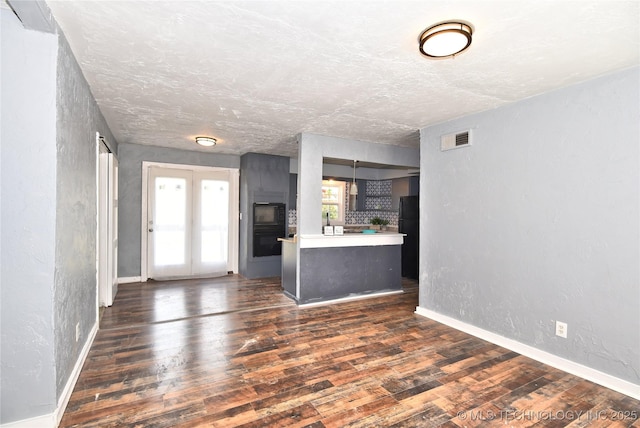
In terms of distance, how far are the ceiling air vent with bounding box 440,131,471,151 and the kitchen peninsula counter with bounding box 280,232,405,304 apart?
5.82ft

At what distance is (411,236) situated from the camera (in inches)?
251

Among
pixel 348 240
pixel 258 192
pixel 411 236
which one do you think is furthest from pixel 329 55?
pixel 411 236

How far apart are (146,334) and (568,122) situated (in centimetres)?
453

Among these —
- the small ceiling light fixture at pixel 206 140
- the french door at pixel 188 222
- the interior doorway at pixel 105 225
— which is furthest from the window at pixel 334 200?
the interior doorway at pixel 105 225

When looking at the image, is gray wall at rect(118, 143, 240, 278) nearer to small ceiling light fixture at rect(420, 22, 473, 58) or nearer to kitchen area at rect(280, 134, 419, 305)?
kitchen area at rect(280, 134, 419, 305)

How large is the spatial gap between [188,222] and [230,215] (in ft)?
2.66

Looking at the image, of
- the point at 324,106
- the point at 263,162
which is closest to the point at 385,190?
the point at 263,162

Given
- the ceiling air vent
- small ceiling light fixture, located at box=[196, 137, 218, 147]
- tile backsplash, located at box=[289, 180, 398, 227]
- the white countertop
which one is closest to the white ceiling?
the ceiling air vent

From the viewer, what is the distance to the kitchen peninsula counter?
4.55m

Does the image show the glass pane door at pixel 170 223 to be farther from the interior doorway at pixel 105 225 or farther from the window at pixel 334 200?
the window at pixel 334 200

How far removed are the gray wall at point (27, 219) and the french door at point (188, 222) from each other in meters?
4.23

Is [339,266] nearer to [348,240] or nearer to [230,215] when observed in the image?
[348,240]

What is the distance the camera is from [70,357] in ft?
7.48

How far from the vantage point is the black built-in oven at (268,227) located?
6.17m
